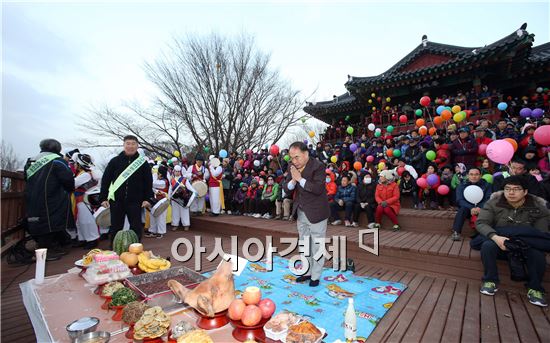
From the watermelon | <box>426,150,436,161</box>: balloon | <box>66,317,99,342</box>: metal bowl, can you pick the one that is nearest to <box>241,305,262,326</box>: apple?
<box>66,317,99,342</box>: metal bowl

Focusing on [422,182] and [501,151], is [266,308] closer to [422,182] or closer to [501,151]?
[501,151]

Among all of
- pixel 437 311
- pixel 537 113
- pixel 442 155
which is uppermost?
pixel 537 113

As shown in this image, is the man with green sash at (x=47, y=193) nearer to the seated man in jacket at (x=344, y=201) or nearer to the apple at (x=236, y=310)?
the apple at (x=236, y=310)

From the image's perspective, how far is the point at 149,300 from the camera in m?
1.85

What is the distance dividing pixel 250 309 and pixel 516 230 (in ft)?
11.1

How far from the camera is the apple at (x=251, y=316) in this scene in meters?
1.45

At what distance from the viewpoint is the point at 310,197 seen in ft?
11.0

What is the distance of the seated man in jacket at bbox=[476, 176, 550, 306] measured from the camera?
2854 mm

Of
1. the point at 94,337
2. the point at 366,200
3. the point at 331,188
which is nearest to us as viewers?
the point at 94,337

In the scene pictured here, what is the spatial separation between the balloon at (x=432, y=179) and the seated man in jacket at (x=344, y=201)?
1716 millimetres

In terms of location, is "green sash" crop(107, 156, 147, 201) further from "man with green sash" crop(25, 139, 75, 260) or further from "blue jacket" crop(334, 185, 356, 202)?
"blue jacket" crop(334, 185, 356, 202)

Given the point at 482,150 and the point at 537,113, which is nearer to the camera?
the point at 482,150

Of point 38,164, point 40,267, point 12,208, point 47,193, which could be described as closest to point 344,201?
point 40,267

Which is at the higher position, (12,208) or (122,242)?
(12,208)
